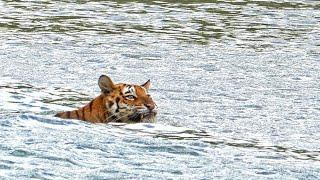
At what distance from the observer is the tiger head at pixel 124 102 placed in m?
10.9

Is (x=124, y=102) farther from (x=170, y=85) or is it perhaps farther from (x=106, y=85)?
(x=170, y=85)

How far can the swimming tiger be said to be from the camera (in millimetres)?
10844

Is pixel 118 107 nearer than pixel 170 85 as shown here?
Yes

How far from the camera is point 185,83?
1417 centimetres

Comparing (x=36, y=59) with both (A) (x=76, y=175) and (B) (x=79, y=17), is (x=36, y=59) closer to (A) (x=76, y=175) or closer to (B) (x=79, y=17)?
(B) (x=79, y=17)

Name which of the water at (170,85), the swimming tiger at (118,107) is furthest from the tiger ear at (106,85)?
the water at (170,85)

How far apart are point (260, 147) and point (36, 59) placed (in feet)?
20.1

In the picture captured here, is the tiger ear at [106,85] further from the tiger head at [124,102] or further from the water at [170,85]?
the water at [170,85]

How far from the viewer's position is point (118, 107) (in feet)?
35.9

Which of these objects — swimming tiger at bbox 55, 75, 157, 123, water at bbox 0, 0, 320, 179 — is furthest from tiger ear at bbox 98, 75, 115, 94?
water at bbox 0, 0, 320, 179

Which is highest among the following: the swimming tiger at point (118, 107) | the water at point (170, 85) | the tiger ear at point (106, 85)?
the tiger ear at point (106, 85)

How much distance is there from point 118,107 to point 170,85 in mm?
3093

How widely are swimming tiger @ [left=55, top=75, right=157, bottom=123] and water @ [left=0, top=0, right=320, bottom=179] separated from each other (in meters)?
0.16

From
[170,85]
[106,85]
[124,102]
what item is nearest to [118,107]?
[124,102]
